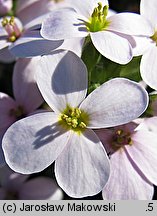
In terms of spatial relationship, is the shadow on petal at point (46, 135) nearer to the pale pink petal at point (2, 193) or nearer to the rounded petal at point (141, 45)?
the rounded petal at point (141, 45)

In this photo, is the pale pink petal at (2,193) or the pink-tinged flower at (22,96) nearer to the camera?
the pink-tinged flower at (22,96)

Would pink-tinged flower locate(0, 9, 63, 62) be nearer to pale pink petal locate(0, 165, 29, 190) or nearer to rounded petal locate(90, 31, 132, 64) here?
rounded petal locate(90, 31, 132, 64)

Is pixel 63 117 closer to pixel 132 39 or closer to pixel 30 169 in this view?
Result: pixel 30 169

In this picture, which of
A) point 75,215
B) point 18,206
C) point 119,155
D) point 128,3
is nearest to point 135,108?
point 119,155

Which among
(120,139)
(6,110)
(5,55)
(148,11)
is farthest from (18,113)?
(148,11)

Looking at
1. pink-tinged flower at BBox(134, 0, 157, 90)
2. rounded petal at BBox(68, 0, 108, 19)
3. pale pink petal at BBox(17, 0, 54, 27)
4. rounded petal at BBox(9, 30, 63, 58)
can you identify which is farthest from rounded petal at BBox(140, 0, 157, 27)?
pale pink petal at BBox(17, 0, 54, 27)

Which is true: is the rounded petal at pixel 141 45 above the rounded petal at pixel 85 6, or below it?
below

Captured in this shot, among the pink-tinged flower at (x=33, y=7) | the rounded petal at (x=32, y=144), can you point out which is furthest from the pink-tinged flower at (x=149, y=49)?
the pink-tinged flower at (x=33, y=7)
